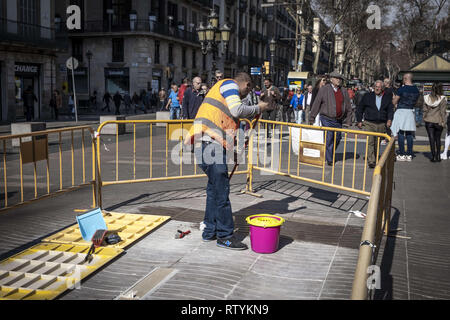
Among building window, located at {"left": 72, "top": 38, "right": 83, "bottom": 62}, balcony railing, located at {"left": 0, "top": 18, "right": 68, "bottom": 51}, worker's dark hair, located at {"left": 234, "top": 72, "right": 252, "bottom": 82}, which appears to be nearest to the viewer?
worker's dark hair, located at {"left": 234, "top": 72, "right": 252, "bottom": 82}

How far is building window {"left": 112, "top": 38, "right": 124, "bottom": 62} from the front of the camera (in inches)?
1553

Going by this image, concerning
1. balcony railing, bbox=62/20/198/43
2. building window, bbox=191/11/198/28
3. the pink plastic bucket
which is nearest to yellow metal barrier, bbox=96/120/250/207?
the pink plastic bucket

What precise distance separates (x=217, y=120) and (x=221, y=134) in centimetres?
15

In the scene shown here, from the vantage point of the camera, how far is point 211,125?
4660mm

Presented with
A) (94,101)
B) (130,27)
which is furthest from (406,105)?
(94,101)

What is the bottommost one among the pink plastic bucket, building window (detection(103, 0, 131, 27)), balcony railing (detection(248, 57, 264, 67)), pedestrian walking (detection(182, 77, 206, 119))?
the pink plastic bucket

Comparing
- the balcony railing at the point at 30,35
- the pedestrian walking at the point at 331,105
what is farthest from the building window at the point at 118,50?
the pedestrian walking at the point at 331,105

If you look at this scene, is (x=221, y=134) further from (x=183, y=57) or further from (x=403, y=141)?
(x=183, y=57)

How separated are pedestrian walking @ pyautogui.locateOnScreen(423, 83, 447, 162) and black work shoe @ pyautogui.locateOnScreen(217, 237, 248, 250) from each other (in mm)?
7818

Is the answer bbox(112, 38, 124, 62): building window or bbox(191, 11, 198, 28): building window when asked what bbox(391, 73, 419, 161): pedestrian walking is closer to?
bbox(112, 38, 124, 62): building window

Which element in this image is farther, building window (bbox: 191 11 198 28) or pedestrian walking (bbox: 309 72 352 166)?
building window (bbox: 191 11 198 28)

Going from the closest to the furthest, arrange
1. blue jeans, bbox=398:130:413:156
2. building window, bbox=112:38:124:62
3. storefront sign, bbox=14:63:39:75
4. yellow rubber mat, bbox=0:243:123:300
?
yellow rubber mat, bbox=0:243:123:300, blue jeans, bbox=398:130:413:156, storefront sign, bbox=14:63:39:75, building window, bbox=112:38:124:62
